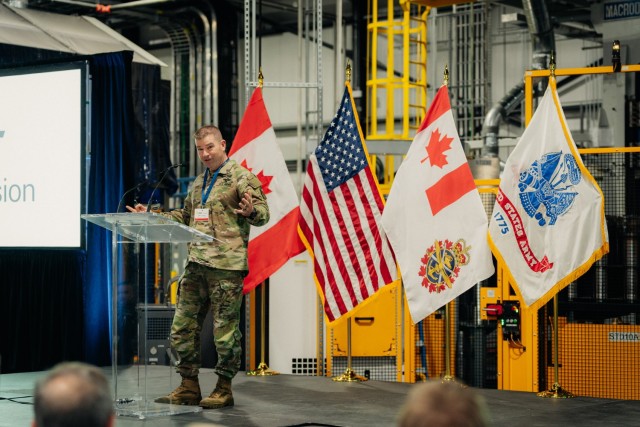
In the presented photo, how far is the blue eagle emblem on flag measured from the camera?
6.71 metres

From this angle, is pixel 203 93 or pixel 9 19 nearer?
pixel 9 19

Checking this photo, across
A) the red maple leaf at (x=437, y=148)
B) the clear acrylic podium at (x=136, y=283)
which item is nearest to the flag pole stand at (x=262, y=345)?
the red maple leaf at (x=437, y=148)

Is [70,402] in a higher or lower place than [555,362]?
higher

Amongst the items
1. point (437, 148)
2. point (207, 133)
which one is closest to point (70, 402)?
point (207, 133)

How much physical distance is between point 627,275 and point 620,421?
1.78m

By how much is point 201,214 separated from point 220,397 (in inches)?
45.1

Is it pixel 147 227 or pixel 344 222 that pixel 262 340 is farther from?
pixel 147 227

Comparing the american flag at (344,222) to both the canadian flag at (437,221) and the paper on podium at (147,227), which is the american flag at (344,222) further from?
the paper on podium at (147,227)

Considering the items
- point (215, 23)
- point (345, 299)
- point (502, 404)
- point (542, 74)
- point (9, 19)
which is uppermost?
point (215, 23)

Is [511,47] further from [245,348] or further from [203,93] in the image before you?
Result: [245,348]

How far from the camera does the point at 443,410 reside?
1.70 m

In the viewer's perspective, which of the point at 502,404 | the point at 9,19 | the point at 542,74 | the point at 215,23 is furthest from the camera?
the point at 215,23

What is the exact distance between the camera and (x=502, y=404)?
636cm

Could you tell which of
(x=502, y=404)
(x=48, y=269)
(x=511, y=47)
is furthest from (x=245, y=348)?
(x=511, y=47)
